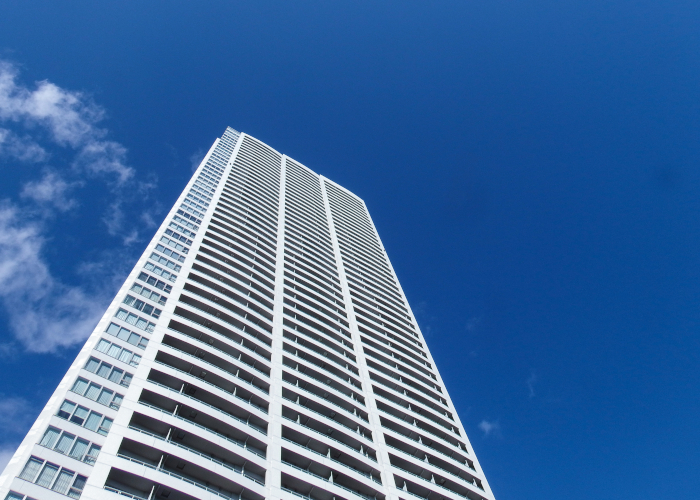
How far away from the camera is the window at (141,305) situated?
45.8 m

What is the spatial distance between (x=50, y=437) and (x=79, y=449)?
6.83 ft

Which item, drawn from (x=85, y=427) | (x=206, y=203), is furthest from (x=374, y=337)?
(x=85, y=427)

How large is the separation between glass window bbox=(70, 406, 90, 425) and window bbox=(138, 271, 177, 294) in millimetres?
16770

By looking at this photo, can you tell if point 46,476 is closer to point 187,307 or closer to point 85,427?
point 85,427

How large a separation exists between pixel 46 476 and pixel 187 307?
631 inches

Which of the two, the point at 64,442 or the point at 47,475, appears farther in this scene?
the point at 64,442

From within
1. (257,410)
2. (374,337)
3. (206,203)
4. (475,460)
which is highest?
(206,203)

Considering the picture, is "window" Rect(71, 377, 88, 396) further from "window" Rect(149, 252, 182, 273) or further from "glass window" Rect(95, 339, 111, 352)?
"window" Rect(149, 252, 182, 273)

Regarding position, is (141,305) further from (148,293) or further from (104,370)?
(104,370)

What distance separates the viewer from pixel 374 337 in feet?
199

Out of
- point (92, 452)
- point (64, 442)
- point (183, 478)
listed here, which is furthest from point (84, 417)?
point (183, 478)

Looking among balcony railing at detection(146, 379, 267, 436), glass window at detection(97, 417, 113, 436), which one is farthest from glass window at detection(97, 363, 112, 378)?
balcony railing at detection(146, 379, 267, 436)

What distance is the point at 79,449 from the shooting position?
32031 millimetres

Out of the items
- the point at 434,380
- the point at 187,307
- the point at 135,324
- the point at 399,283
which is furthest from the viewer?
the point at 399,283
